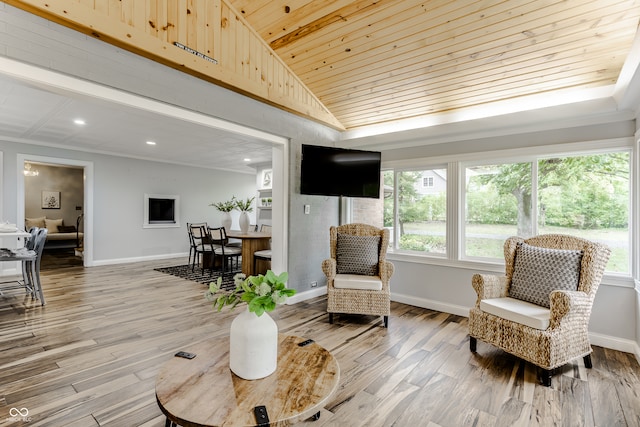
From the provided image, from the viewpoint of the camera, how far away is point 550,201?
10.7 ft

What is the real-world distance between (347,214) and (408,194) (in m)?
1.02

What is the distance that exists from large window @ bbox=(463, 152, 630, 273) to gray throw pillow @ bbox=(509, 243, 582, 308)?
696 mm

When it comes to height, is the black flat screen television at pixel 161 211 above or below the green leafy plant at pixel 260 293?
above

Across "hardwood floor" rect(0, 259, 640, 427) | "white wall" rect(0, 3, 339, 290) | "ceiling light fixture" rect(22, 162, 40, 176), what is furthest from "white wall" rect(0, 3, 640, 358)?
"ceiling light fixture" rect(22, 162, 40, 176)

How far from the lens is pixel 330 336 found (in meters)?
3.03

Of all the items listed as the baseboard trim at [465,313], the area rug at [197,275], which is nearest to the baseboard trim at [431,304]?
the baseboard trim at [465,313]

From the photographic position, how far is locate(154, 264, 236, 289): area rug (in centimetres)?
523

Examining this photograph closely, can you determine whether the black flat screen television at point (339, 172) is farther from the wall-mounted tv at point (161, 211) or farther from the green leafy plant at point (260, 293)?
the wall-mounted tv at point (161, 211)

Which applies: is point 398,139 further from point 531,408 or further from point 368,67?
point 531,408

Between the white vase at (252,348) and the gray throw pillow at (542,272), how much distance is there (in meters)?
2.37

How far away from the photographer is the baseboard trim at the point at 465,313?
2768 mm

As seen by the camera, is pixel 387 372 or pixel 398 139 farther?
pixel 398 139

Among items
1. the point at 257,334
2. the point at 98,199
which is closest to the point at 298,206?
the point at 257,334

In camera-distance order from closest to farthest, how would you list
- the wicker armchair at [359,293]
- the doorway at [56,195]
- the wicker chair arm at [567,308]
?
the wicker chair arm at [567,308]
the wicker armchair at [359,293]
the doorway at [56,195]
